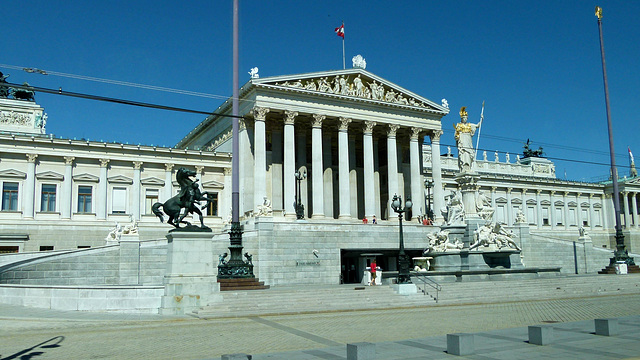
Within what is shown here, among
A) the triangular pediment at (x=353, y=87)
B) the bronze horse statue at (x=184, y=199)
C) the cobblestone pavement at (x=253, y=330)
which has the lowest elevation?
the cobblestone pavement at (x=253, y=330)

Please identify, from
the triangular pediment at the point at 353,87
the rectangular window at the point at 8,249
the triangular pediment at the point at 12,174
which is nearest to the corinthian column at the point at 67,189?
the triangular pediment at the point at 12,174

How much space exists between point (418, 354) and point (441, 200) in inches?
2028

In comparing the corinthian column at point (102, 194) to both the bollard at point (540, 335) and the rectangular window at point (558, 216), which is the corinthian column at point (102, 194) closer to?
the bollard at point (540, 335)

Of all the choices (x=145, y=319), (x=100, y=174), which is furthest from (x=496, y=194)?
(x=145, y=319)

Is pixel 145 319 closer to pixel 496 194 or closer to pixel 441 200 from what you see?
pixel 441 200

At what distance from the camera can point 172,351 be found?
1414cm

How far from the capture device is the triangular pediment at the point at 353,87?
5597 cm

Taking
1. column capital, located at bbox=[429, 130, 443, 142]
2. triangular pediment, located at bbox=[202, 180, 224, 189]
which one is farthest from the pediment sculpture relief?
triangular pediment, located at bbox=[202, 180, 224, 189]

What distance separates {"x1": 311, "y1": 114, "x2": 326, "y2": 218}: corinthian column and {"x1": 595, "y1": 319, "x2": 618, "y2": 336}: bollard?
133 ft

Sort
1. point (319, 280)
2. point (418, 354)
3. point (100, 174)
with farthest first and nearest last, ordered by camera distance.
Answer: point (100, 174) → point (319, 280) → point (418, 354)

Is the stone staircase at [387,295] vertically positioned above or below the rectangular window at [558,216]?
below

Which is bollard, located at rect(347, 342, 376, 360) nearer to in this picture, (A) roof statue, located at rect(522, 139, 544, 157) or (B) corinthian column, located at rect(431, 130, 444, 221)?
(B) corinthian column, located at rect(431, 130, 444, 221)

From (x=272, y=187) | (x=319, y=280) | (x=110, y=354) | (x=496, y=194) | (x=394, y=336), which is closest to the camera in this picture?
(x=110, y=354)

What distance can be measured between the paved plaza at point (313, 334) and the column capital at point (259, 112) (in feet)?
109
